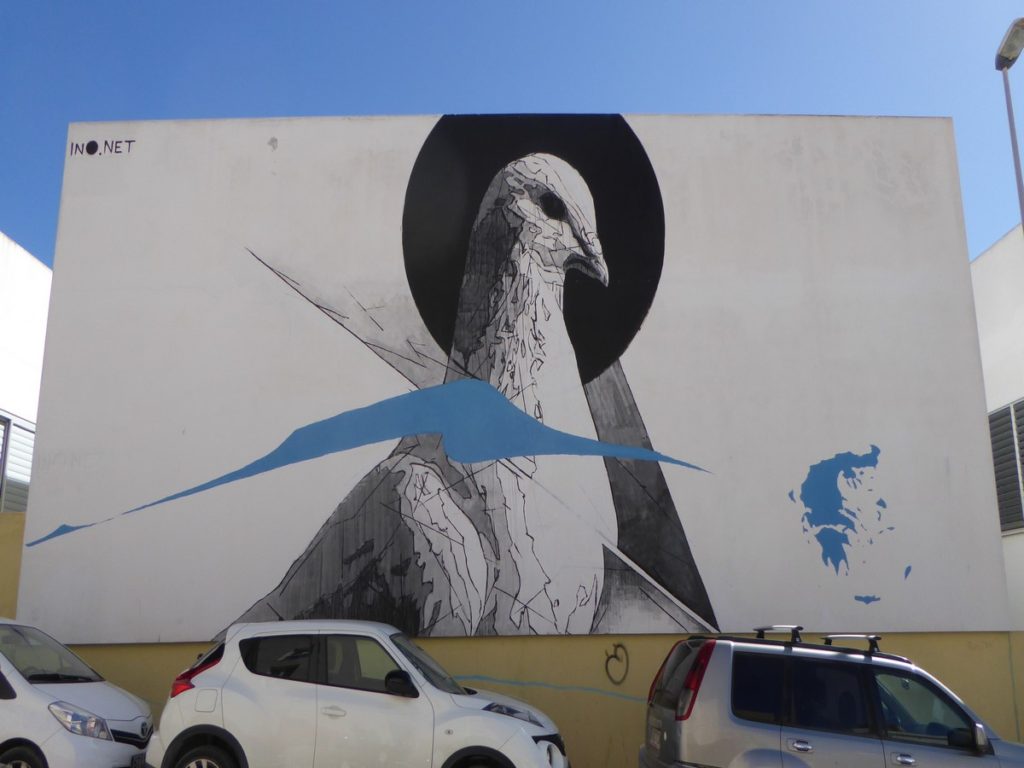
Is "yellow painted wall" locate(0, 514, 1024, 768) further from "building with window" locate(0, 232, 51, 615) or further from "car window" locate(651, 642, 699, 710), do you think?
"building with window" locate(0, 232, 51, 615)

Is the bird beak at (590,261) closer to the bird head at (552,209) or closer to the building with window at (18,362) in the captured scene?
the bird head at (552,209)

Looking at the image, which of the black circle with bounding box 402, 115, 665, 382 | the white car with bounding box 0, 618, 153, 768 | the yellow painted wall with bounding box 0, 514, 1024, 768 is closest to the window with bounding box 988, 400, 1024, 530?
the yellow painted wall with bounding box 0, 514, 1024, 768

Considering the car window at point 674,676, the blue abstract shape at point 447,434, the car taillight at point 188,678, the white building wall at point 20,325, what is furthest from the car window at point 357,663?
the white building wall at point 20,325

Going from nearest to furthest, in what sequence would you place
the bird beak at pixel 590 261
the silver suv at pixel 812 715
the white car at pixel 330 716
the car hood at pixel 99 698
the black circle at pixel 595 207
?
the silver suv at pixel 812 715 → the white car at pixel 330 716 → the car hood at pixel 99 698 → the black circle at pixel 595 207 → the bird beak at pixel 590 261

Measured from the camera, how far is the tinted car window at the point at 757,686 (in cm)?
784

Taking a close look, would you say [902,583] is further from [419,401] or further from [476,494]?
[419,401]

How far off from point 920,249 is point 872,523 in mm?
3806

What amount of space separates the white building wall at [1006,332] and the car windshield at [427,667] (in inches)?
443

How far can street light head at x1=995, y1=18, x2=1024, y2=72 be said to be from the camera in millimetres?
12078

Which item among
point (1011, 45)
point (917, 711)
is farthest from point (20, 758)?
point (1011, 45)

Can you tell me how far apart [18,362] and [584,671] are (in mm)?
12352

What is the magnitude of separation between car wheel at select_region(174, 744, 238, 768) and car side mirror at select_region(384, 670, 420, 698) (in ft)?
4.73

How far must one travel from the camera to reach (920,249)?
13.3 meters

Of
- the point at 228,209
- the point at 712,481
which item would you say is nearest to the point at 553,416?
the point at 712,481
